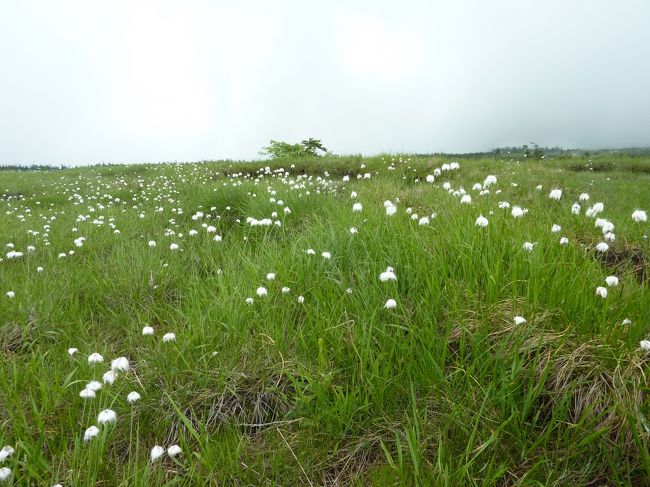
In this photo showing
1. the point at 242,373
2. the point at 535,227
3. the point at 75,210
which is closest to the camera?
the point at 242,373

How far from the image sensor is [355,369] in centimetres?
238

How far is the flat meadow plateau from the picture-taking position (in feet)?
6.26

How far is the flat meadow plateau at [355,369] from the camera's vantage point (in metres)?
1.91

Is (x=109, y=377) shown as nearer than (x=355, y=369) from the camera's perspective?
Yes

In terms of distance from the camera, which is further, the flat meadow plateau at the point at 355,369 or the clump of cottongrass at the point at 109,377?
the clump of cottongrass at the point at 109,377

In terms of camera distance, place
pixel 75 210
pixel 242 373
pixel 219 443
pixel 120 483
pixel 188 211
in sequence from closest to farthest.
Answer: pixel 120 483
pixel 219 443
pixel 242 373
pixel 188 211
pixel 75 210

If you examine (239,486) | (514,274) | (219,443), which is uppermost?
(514,274)

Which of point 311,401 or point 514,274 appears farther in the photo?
point 514,274

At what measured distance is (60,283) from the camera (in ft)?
13.8

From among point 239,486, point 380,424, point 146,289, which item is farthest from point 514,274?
point 146,289

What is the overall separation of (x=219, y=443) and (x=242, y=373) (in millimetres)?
502

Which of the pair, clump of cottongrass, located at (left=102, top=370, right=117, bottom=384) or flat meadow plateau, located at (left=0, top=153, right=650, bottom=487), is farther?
clump of cottongrass, located at (left=102, top=370, right=117, bottom=384)

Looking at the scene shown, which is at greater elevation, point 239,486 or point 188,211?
point 188,211

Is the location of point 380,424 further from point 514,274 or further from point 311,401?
point 514,274
